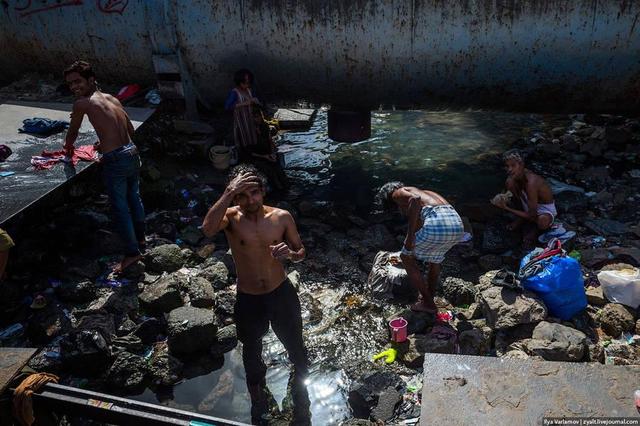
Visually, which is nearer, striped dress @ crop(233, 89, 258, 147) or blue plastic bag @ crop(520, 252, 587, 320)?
blue plastic bag @ crop(520, 252, 587, 320)

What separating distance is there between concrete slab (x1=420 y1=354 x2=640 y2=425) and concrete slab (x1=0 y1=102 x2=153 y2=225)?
4.35m

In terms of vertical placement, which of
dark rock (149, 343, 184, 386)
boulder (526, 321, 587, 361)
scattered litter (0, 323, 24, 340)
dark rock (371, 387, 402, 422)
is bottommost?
dark rock (149, 343, 184, 386)

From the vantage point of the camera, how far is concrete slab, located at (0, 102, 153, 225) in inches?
214

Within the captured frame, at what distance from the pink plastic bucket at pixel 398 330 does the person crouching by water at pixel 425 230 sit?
0.38 meters

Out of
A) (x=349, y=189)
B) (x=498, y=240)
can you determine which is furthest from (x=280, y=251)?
(x=349, y=189)

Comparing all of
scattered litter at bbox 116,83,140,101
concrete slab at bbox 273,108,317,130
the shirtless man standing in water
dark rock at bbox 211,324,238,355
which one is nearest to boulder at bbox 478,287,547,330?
dark rock at bbox 211,324,238,355

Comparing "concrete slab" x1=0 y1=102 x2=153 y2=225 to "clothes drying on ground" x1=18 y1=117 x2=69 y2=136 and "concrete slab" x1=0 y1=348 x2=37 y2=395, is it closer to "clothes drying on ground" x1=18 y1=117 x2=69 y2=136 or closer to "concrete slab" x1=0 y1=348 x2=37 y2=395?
"clothes drying on ground" x1=18 y1=117 x2=69 y2=136

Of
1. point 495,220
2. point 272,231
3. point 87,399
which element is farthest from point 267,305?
point 495,220

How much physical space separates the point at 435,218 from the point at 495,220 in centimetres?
227

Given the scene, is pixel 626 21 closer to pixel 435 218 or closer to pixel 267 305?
pixel 435 218

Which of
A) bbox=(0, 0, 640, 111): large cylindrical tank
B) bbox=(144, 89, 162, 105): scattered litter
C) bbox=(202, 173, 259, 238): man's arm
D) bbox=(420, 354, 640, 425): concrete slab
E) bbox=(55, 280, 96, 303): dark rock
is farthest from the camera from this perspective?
bbox=(144, 89, 162, 105): scattered litter

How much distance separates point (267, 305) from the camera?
4.09 metres

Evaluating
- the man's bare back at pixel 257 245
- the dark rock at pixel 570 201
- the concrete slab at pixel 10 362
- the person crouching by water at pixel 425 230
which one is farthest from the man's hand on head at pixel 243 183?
the dark rock at pixel 570 201

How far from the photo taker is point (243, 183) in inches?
147
